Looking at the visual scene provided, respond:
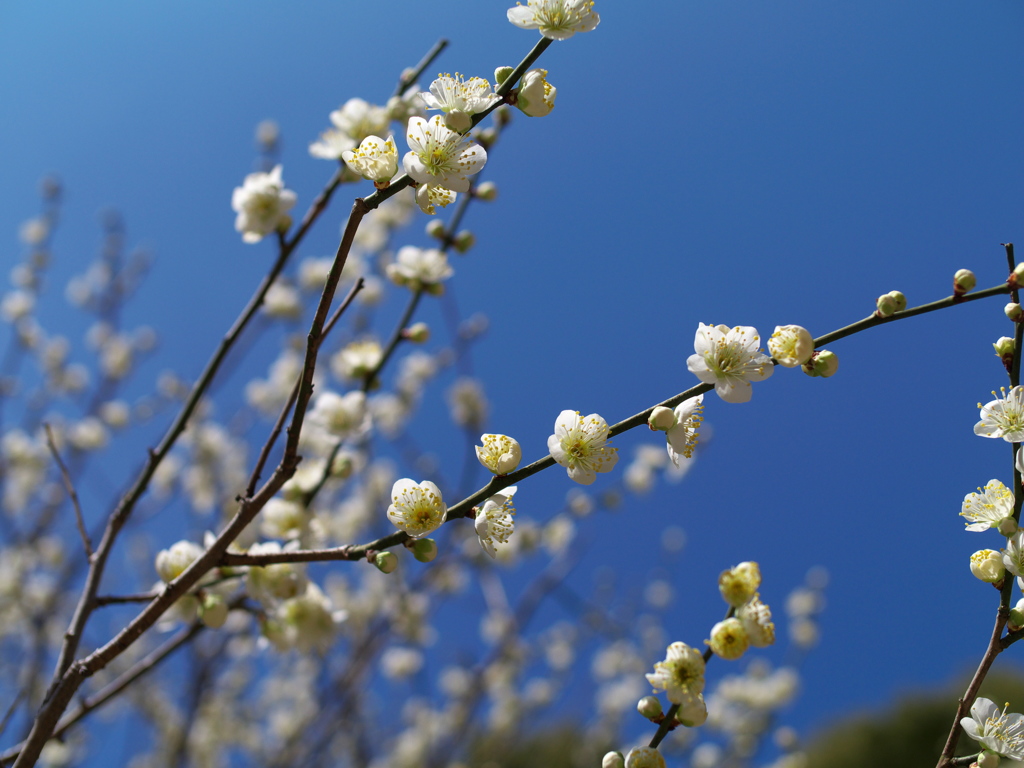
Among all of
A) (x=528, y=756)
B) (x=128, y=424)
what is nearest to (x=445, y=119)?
(x=128, y=424)

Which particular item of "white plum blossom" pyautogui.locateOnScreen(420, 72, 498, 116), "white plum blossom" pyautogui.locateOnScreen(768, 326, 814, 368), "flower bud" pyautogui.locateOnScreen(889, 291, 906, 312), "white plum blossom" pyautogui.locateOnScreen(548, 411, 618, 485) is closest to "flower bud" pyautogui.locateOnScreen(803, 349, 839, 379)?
"white plum blossom" pyautogui.locateOnScreen(768, 326, 814, 368)

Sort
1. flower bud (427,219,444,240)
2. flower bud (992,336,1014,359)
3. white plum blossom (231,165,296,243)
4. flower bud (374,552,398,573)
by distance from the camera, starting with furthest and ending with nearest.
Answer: flower bud (427,219,444,240), white plum blossom (231,165,296,243), flower bud (992,336,1014,359), flower bud (374,552,398,573)

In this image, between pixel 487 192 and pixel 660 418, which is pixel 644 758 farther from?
pixel 487 192

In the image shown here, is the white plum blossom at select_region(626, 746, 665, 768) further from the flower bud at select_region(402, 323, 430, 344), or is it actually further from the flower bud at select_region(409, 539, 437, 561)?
the flower bud at select_region(402, 323, 430, 344)

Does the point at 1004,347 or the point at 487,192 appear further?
the point at 487,192

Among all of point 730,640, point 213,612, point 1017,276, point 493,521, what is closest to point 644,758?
point 730,640
